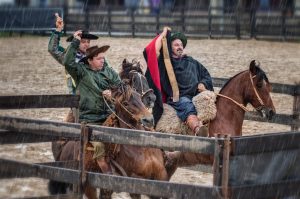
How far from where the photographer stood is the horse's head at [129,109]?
8.48 m

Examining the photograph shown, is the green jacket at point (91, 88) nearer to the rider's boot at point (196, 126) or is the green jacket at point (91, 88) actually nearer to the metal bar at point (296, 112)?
the rider's boot at point (196, 126)

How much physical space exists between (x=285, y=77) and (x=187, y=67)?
14048mm

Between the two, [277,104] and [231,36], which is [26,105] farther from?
[231,36]

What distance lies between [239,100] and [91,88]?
2.34 meters

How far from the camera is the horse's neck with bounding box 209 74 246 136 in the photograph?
10.4 metres

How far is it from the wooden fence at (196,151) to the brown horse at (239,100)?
104 inches


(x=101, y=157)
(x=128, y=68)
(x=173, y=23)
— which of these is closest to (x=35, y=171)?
(x=101, y=157)

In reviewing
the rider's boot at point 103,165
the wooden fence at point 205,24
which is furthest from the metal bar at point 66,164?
the wooden fence at point 205,24

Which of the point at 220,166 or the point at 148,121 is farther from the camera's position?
the point at 148,121

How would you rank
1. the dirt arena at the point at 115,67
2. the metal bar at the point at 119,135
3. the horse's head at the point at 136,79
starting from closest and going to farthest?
1. the metal bar at the point at 119,135
2. the horse's head at the point at 136,79
3. the dirt arena at the point at 115,67

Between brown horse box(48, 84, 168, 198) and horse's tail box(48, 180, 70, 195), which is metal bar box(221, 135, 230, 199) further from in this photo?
horse's tail box(48, 180, 70, 195)

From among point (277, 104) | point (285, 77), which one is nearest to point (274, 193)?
point (277, 104)

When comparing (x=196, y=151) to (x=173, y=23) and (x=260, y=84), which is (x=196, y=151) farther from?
(x=173, y=23)

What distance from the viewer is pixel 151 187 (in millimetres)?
7031
